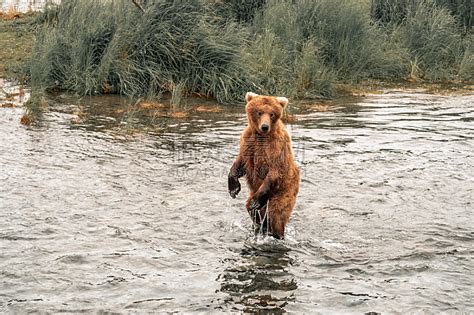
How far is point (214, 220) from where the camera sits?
22.1 ft

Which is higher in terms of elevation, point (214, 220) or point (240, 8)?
point (240, 8)

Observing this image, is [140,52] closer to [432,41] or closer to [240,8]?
[240,8]

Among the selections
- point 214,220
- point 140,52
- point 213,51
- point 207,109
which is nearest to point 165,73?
point 140,52

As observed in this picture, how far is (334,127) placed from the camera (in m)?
10.5

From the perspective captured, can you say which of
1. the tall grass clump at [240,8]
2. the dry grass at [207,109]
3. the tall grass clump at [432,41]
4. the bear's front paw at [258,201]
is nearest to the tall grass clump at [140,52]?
the dry grass at [207,109]

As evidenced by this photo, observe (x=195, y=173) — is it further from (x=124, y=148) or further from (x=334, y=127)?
(x=334, y=127)

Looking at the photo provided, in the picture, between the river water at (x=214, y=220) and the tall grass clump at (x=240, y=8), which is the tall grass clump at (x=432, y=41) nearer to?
the tall grass clump at (x=240, y=8)

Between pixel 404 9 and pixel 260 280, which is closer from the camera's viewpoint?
pixel 260 280

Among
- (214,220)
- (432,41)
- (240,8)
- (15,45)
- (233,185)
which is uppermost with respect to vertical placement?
(240,8)

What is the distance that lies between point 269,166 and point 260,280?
1.03 metres

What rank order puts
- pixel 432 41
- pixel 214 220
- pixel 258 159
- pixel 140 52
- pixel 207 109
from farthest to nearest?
pixel 432 41
pixel 140 52
pixel 207 109
pixel 214 220
pixel 258 159

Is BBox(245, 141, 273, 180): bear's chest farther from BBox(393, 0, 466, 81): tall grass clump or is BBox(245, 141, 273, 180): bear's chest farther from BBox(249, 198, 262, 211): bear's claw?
BBox(393, 0, 466, 81): tall grass clump

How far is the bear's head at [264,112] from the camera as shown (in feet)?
19.6

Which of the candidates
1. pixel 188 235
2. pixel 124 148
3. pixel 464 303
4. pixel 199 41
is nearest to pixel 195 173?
pixel 124 148
